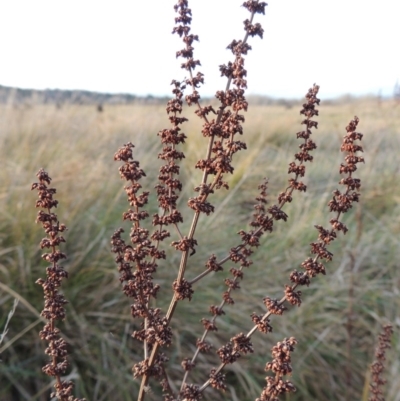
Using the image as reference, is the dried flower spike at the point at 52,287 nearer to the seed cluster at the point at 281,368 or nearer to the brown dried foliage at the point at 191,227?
the brown dried foliage at the point at 191,227

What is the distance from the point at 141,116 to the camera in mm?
6008

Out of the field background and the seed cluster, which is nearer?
the seed cluster

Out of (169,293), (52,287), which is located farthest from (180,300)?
(169,293)

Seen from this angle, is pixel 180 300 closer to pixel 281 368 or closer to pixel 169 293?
pixel 281 368

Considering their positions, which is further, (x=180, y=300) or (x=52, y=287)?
(x=180, y=300)

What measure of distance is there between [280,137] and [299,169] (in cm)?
595

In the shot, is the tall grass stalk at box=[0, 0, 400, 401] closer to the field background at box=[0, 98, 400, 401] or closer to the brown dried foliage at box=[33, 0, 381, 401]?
the field background at box=[0, 98, 400, 401]

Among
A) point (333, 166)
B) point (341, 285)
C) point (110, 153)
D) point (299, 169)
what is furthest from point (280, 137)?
point (299, 169)

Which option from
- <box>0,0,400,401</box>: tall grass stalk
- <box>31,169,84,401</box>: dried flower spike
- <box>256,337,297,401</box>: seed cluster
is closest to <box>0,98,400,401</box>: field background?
<box>0,0,400,401</box>: tall grass stalk

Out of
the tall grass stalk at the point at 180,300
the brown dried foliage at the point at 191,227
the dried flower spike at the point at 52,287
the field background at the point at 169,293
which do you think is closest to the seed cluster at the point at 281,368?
the brown dried foliage at the point at 191,227

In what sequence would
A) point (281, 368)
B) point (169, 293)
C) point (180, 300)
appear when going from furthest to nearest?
point (169, 293) < point (180, 300) < point (281, 368)

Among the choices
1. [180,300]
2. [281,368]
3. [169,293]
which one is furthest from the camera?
[169,293]

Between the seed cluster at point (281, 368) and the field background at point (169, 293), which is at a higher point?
the seed cluster at point (281, 368)

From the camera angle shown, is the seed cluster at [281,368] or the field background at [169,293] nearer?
the seed cluster at [281,368]
